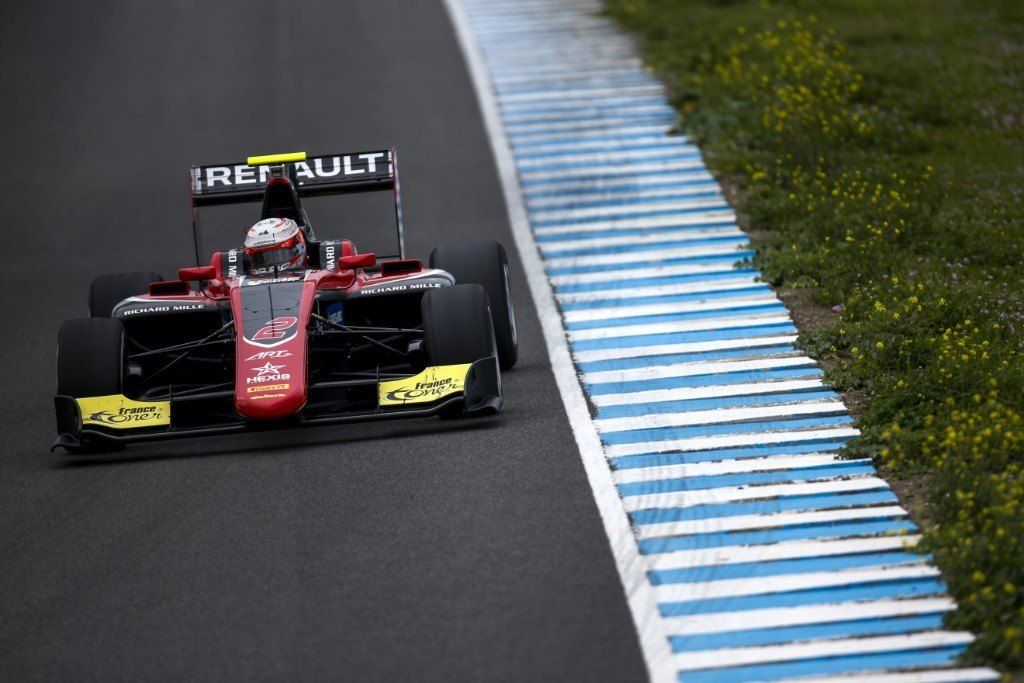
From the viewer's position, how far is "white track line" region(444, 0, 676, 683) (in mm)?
7160

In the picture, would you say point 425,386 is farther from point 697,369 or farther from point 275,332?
point 697,369

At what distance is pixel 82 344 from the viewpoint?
32.7ft

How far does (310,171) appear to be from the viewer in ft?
38.9

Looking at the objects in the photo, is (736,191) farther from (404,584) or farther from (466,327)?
(404,584)

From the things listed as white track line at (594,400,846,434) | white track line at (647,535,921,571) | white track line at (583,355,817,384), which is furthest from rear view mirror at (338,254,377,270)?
white track line at (647,535,921,571)

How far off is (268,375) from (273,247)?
1580 millimetres

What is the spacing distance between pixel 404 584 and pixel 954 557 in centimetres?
322

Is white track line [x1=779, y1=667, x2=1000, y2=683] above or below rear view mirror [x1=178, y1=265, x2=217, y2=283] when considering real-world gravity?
below

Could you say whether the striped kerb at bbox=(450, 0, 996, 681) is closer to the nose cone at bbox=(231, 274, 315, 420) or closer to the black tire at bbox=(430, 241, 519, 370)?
the black tire at bbox=(430, 241, 519, 370)

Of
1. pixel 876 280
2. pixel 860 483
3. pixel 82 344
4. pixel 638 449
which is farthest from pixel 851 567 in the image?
pixel 82 344

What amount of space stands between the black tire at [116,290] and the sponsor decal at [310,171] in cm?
99

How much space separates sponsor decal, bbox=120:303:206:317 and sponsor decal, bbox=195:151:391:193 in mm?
1609

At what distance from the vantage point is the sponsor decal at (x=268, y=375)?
30.8 ft

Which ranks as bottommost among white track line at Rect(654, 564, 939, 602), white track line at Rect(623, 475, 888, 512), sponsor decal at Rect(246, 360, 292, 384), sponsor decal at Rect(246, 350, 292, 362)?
white track line at Rect(623, 475, 888, 512)
